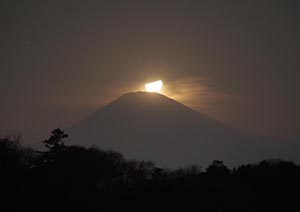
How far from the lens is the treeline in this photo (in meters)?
26.1

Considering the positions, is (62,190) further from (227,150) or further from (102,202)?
(227,150)

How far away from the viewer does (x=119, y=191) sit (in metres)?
30.6

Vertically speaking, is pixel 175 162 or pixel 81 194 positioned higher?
pixel 175 162

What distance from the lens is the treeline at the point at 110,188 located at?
26078 mm

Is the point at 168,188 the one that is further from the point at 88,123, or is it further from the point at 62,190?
the point at 88,123

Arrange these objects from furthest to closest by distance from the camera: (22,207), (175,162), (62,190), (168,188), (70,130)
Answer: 1. (70,130)
2. (175,162)
3. (168,188)
4. (62,190)
5. (22,207)

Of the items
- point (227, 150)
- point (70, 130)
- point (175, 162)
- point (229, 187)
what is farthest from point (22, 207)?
point (227, 150)

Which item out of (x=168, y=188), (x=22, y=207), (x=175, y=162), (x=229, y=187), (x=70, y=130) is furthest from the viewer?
(x=70, y=130)

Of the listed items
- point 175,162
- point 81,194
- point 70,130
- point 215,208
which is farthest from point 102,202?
point 70,130

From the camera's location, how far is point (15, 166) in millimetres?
29000

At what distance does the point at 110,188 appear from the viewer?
31.9m

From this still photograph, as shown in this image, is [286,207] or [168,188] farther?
[168,188]

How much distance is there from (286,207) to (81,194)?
13.7m

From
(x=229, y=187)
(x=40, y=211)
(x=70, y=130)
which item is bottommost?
(x=40, y=211)
